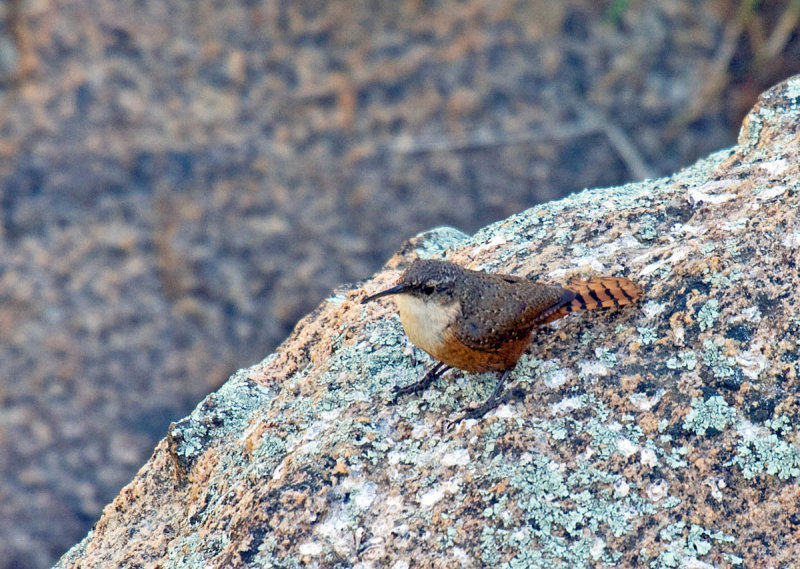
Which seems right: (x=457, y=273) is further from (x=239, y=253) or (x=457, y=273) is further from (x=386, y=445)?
(x=239, y=253)

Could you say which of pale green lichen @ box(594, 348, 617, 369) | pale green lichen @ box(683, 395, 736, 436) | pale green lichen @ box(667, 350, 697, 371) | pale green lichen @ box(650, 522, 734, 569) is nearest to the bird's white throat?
pale green lichen @ box(594, 348, 617, 369)

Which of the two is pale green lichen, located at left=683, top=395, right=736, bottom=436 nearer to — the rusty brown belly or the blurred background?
the rusty brown belly

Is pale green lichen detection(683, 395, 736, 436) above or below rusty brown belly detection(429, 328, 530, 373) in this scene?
below

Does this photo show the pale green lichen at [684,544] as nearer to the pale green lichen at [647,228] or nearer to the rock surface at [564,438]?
the rock surface at [564,438]

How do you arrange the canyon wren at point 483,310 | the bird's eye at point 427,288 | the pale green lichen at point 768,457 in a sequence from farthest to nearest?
the bird's eye at point 427,288 < the canyon wren at point 483,310 < the pale green lichen at point 768,457

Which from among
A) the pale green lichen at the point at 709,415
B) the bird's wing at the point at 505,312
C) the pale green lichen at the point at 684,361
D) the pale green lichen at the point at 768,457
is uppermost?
the bird's wing at the point at 505,312

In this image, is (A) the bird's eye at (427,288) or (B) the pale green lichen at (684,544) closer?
(B) the pale green lichen at (684,544)

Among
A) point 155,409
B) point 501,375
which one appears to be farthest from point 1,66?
point 501,375

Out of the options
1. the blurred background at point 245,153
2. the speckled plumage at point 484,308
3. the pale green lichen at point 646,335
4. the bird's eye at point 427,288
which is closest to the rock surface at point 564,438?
the pale green lichen at point 646,335
